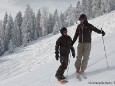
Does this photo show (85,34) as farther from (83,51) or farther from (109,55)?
(109,55)

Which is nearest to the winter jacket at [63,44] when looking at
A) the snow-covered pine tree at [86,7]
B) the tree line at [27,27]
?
the tree line at [27,27]

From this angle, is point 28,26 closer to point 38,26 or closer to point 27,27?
point 27,27

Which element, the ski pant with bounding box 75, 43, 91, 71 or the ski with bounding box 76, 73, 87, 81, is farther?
the ski pant with bounding box 75, 43, 91, 71

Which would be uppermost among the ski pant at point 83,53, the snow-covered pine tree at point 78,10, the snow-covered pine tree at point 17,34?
the snow-covered pine tree at point 78,10

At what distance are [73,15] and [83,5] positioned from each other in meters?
7.41

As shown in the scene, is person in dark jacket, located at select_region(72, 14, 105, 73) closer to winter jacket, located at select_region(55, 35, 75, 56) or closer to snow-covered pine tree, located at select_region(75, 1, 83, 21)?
winter jacket, located at select_region(55, 35, 75, 56)

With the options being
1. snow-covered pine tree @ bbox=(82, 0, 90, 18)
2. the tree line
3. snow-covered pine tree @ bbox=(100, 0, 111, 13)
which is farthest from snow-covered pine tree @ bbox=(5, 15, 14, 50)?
snow-covered pine tree @ bbox=(100, 0, 111, 13)

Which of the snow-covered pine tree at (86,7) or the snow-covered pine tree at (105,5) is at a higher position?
the snow-covered pine tree at (86,7)

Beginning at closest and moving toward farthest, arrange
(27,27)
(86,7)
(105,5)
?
1. (105,5)
2. (27,27)
3. (86,7)

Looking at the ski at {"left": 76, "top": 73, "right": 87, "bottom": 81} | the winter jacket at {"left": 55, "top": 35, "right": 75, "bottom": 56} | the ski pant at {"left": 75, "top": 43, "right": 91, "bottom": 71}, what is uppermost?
the winter jacket at {"left": 55, "top": 35, "right": 75, "bottom": 56}

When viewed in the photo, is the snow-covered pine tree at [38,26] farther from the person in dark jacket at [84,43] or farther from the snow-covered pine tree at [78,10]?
the person in dark jacket at [84,43]

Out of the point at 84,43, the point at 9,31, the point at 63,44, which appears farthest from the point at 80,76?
the point at 9,31

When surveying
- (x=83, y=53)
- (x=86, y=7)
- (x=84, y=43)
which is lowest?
(x=83, y=53)

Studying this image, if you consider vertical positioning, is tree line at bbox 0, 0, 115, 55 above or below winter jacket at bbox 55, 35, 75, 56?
above
